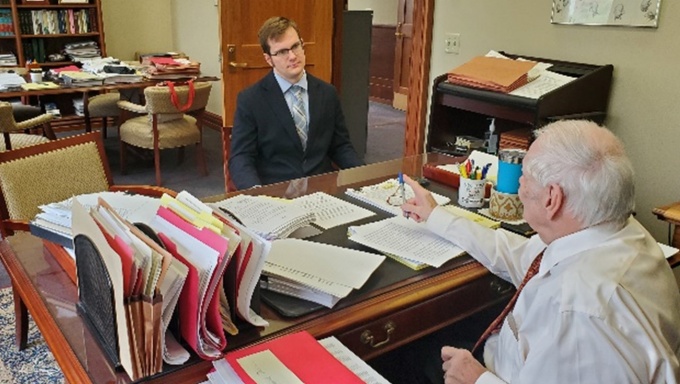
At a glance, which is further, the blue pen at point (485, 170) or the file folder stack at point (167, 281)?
the blue pen at point (485, 170)

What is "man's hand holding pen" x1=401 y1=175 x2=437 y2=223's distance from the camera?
1529 mm

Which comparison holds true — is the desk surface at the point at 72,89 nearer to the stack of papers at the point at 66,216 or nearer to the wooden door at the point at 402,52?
the stack of papers at the point at 66,216

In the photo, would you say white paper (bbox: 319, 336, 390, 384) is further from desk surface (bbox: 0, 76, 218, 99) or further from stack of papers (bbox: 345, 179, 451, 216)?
desk surface (bbox: 0, 76, 218, 99)

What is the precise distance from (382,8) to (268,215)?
6213 millimetres

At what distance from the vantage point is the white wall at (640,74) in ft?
8.16

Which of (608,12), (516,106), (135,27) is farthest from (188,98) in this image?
(135,27)

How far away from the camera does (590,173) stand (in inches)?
40.1

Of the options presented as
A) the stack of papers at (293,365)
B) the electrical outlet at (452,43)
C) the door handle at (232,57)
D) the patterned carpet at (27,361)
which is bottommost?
the patterned carpet at (27,361)

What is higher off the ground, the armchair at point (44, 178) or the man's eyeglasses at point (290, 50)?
the man's eyeglasses at point (290, 50)

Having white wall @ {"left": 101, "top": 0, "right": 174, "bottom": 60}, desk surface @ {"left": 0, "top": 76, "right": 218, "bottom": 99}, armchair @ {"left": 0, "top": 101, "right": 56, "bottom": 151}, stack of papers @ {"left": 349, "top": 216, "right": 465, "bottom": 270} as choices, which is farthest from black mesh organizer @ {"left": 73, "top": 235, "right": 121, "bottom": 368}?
white wall @ {"left": 101, "top": 0, "right": 174, "bottom": 60}

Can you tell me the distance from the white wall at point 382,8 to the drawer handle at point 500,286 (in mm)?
6040

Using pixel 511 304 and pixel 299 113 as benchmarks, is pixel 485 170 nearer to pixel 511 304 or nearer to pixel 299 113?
pixel 511 304

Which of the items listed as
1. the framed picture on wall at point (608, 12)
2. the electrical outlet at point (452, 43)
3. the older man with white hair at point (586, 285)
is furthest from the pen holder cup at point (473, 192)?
the electrical outlet at point (452, 43)

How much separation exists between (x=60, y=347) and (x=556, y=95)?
2145mm
